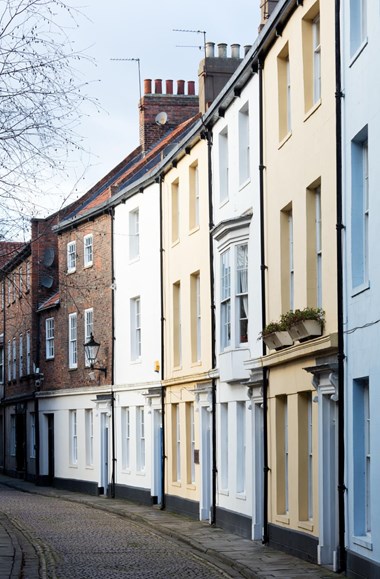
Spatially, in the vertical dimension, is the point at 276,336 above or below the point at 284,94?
below

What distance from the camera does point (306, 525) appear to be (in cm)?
1916

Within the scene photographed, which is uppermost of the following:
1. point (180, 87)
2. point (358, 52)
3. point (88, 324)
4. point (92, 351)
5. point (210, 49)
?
point (180, 87)

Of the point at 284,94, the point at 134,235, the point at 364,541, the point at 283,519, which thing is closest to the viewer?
the point at 364,541

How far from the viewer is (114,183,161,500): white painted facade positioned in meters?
33.2

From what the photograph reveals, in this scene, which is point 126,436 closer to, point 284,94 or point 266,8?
point 266,8

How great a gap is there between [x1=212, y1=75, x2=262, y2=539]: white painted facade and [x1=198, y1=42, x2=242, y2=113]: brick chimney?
6.55m

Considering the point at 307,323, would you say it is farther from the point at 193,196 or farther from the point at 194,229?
the point at 193,196

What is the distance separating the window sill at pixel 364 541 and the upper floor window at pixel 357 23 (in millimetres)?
6460

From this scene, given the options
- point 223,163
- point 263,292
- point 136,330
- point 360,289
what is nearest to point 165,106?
point 136,330

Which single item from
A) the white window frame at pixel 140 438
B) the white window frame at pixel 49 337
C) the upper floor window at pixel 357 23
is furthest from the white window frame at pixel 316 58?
the white window frame at pixel 49 337

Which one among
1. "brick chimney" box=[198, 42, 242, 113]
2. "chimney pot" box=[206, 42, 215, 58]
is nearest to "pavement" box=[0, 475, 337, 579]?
"brick chimney" box=[198, 42, 242, 113]

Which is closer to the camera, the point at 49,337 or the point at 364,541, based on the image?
the point at 364,541

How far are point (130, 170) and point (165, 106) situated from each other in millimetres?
3125

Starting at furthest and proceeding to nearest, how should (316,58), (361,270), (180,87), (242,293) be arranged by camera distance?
1. (180,87)
2. (242,293)
3. (316,58)
4. (361,270)
